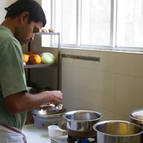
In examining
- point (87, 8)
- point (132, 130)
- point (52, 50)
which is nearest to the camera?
point (132, 130)

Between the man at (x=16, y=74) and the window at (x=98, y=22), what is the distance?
1.01 metres

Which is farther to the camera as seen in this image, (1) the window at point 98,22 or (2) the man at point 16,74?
(1) the window at point 98,22

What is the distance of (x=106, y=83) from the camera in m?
2.00

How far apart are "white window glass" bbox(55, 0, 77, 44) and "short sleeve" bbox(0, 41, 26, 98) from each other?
1.56 m

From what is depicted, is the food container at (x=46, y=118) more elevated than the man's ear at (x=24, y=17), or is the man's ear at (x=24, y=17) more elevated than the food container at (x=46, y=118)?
the man's ear at (x=24, y=17)

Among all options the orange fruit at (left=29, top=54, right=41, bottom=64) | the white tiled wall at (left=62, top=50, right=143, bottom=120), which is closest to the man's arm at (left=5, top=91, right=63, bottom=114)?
the white tiled wall at (left=62, top=50, right=143, bottom=120)

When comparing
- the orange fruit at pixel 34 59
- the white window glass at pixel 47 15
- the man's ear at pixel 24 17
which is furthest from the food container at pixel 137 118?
the white window glass at pixel 47 15

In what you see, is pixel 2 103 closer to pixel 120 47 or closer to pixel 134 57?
pixel 134 57

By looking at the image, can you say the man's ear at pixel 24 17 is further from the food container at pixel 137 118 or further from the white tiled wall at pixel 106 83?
the white tiled wall at pixel 106 83

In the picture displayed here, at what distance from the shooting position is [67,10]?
2.66 meters

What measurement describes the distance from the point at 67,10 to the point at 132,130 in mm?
1615

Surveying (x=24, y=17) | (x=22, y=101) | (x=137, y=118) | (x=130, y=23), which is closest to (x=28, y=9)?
(x=24, y=17)

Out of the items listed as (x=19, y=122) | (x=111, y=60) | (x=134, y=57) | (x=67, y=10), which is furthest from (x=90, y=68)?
(x=19, y=122)

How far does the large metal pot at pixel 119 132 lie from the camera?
3.79 ft
